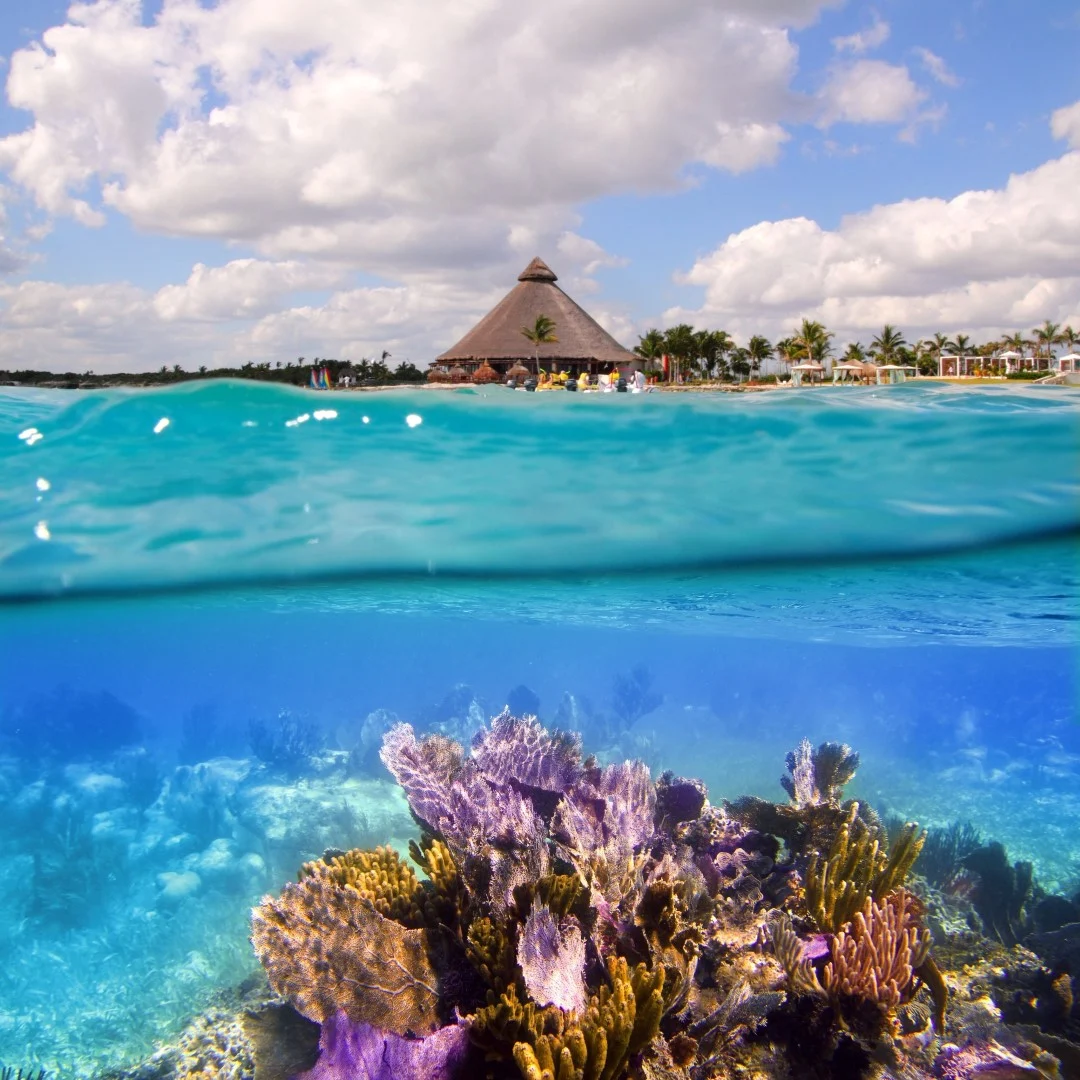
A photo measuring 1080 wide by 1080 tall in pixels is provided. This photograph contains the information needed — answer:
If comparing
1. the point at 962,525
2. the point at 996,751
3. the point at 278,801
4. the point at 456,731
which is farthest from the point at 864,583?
the point at 996,751

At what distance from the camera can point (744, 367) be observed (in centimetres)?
8306

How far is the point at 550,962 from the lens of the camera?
18.9 feet

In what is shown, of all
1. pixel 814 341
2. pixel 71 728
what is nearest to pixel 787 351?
pixel 814 341

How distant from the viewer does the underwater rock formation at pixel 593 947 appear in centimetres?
581

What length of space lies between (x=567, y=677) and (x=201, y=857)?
58.9ft

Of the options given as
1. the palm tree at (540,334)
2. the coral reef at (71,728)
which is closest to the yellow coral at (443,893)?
the coral reef at (71,728)

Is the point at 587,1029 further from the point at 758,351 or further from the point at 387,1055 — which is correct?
the point at 758,351

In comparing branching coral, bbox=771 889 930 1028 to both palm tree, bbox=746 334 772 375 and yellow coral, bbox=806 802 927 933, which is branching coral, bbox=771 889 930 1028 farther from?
palm tree, bbox=746 334 772 375

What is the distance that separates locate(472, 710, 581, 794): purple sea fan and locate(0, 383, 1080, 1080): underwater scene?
0.09 feet

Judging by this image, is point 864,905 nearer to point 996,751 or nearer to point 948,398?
point 948,398

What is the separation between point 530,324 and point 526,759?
3081 inches

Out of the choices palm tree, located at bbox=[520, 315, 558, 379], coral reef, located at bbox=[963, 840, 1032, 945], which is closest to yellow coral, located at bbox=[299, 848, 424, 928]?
coral reef, located at bbox=[963, 840, 1032, 945]

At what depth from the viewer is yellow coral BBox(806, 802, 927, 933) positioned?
23.6 feet

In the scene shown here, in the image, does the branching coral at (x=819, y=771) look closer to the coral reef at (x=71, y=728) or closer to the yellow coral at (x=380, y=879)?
the yellow coral at (x=380, y=879)
